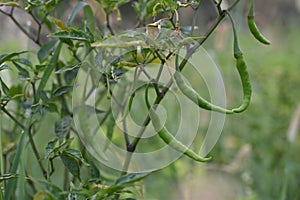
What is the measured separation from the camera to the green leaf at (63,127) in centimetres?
75

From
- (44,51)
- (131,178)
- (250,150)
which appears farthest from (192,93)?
(250,150)

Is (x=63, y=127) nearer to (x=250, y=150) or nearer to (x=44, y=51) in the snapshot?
(x=44, y=51)

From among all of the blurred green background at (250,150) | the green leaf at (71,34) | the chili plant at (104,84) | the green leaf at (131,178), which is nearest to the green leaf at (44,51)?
the chili plant at (104,84)

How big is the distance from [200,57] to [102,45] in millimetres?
362

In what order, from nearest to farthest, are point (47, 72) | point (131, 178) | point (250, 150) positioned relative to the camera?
point (131, 178)
point (47, 72)
point (250, 150)

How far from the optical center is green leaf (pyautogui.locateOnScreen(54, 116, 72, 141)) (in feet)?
2.45

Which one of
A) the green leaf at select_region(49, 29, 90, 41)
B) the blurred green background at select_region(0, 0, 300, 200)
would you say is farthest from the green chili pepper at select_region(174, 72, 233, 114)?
the blurred green background at select_region(0, 0, 300, 200)

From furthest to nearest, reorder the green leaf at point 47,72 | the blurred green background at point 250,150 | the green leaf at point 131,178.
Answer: the blurred green background at point 250,150, the green leaf at point 47,72, the green leaf at point 131,178

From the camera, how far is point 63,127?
76 cm

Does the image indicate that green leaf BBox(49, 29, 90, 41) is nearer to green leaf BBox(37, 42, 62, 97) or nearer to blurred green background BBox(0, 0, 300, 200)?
green leaf BBox(37, 42, 62, 97)

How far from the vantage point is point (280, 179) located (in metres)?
1.66

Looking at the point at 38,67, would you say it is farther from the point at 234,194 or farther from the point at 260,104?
the point at 260,104

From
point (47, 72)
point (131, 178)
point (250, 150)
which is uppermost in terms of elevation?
point (47, 72)

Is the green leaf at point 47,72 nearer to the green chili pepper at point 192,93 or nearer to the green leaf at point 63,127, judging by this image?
the green leaf at point 63,127
